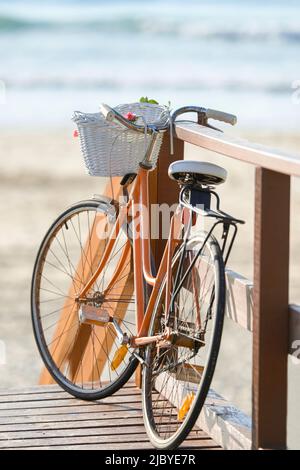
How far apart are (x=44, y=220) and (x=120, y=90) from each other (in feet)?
39.2

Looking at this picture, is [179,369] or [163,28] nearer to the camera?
[179,369]

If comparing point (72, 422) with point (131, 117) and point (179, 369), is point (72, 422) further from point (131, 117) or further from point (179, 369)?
point (131, 117)

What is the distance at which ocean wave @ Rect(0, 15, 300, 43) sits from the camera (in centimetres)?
3006

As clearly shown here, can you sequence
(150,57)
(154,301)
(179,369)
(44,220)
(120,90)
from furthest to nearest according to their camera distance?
(150,57)
(120,90)
(44,220)
(154,301)
(179,369)

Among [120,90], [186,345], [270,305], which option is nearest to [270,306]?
[270,305]

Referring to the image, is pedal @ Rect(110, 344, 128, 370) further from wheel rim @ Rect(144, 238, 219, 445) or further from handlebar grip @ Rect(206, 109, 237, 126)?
handlebar grip @ Rect(206, 109, 237, 126)

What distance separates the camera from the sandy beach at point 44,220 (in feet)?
28.1

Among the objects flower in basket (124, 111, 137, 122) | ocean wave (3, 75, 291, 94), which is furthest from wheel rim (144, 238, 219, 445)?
ocean wave (3, 75, 291, 94)

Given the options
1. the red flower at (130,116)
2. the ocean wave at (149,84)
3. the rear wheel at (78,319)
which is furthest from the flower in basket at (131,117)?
the ocean wave at (149,84)

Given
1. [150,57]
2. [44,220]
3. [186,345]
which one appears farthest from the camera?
[150,57]

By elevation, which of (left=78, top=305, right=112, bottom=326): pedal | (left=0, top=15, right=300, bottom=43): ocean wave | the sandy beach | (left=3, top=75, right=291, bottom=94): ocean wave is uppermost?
(left=0, top=15, right=300, bottom=43): ocean wave

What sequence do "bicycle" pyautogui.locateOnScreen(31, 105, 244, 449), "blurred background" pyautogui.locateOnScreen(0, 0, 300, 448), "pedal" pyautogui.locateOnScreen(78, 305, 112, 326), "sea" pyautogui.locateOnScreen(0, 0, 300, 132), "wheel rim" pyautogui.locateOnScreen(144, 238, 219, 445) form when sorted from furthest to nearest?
"sea" pyautogui.locateOnScreen(0, 0, 300, 132) < "blurred background" pyautogui.locateOnScreen(0, 0, 300, 448) < "pedal" pyautogui.locateOnScreen(78, 305, 112, 326) < "wheel rim" pyautogui.locateOnScreen(144, 238, 219, 445) < "bicycle" pyautogui.locateOnScreen(31, 105, 244, 449)

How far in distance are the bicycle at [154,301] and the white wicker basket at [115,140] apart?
0.06 metres

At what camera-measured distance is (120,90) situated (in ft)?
79.5
